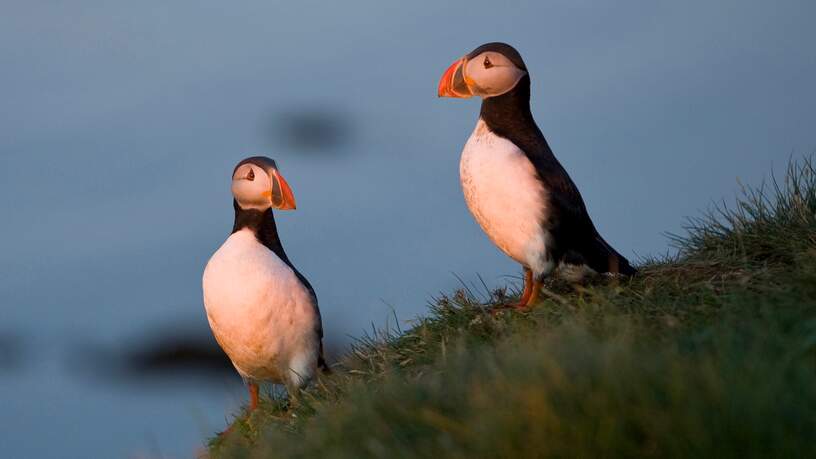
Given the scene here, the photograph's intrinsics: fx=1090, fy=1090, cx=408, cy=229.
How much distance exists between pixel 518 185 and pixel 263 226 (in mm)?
1889

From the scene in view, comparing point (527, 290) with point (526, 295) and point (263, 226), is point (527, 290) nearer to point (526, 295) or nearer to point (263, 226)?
point (526, 295)

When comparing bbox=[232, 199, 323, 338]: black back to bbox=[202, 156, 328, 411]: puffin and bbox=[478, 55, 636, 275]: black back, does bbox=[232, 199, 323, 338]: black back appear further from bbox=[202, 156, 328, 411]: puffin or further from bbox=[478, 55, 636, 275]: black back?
bbox=[478, 55, 636, 275]: black back

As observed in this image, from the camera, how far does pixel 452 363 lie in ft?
17.4

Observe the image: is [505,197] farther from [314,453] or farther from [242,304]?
[314,453]

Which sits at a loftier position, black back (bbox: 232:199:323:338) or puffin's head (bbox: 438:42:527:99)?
puffin's head (bbox: 438:42:527:99)

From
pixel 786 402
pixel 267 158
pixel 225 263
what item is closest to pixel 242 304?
pixel 225 263

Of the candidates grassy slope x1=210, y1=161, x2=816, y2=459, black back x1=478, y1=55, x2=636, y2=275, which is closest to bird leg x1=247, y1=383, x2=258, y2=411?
grassy slope x1=210, y1=161, x2=816, y2=459

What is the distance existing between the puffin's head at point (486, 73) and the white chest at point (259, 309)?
1.75m

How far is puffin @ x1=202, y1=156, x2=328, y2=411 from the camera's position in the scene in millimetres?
7449

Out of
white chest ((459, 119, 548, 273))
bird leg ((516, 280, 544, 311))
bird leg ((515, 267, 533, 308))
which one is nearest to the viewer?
white chest ((459, 119, 548, 273))

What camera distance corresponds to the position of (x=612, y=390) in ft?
13.6

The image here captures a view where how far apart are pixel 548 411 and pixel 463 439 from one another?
1.42 feet

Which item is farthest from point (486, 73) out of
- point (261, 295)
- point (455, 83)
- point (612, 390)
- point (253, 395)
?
point (612, 390)

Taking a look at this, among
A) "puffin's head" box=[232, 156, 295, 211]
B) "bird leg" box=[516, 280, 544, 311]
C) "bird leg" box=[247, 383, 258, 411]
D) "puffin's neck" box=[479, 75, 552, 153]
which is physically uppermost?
"puffin's neck" box=[479, 75, 552, 153]
